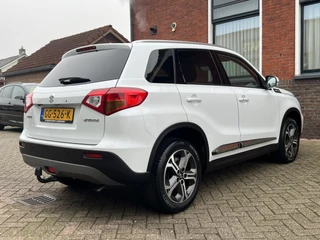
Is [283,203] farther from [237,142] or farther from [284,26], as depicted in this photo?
[284,26]

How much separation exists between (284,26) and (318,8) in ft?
2.74

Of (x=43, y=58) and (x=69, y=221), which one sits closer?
(x=69, y=221)

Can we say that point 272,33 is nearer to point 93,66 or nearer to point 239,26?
point 239,26

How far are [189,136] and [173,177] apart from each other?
1.72ft

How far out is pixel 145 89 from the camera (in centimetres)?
311

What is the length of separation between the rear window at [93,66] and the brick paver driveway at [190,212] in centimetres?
139

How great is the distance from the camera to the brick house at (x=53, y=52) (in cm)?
1805

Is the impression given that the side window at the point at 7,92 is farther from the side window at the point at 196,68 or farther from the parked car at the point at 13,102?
the side window at the point at 196,68

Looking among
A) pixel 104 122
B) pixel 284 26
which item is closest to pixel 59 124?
pixel 104 122

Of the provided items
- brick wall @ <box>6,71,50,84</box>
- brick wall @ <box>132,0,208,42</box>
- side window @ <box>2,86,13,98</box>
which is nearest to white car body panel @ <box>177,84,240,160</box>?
brick wall @ <box>132,0,208,42</box>

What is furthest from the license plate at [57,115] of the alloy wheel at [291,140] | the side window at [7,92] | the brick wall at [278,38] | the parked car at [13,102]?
the side window at [7,92]

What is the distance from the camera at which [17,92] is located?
1020 centimetres

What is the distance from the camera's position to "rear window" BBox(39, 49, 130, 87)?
3.15m

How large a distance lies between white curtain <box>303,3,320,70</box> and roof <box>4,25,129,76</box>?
1119 cm
